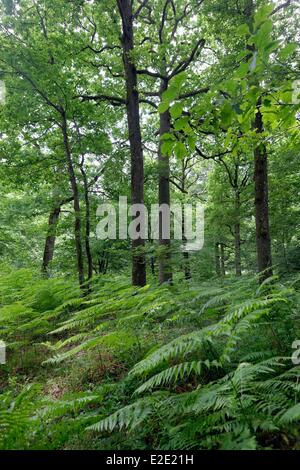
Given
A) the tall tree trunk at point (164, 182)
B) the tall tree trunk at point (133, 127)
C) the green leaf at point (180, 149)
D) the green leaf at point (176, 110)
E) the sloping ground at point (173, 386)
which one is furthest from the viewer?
the tall tree trunk at point (164, 182)

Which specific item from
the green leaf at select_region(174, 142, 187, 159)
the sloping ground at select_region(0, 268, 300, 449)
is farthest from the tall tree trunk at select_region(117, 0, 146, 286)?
the green leaf at select_region(174, 142, 187, 159)

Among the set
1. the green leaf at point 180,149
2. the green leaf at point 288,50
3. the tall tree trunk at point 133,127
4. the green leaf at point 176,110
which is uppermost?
the tall tree trunk at point 133,127

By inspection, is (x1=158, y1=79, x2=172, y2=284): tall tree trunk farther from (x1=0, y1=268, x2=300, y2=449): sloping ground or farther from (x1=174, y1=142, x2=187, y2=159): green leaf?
(x1=174, y1=142, x2=187, y2=159): green leaf


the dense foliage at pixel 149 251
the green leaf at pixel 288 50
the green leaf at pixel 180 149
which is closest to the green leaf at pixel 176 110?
the dense foliage at pixel 149 251

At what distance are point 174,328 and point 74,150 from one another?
21.2 ft

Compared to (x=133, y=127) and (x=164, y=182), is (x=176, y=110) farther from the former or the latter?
(x=164, y=182)

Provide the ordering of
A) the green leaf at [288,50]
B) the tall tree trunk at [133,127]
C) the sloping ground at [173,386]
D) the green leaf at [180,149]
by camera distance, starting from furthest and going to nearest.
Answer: the tall tree trunk at [133,127], the green leaf at [180,149], the sloping ground at [173,386], the green leaf at [288,50]

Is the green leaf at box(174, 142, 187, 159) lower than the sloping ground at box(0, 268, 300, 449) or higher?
higher

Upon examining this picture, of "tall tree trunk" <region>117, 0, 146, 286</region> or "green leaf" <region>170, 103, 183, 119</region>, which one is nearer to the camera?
"green leaf" <region>170, 103, 183, 119</region>

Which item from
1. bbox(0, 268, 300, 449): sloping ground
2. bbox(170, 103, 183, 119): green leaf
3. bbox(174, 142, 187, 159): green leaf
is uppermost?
bbox(170, 103, 183, 119): green leaf

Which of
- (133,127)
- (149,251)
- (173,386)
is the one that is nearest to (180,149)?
(173,386)

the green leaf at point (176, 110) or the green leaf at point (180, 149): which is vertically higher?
the green leaf at point (176, 110)

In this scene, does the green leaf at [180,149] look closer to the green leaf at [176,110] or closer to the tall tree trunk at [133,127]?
the green leaf at [176,110]

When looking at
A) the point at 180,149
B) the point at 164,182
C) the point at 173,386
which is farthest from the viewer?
the point at 164,182
